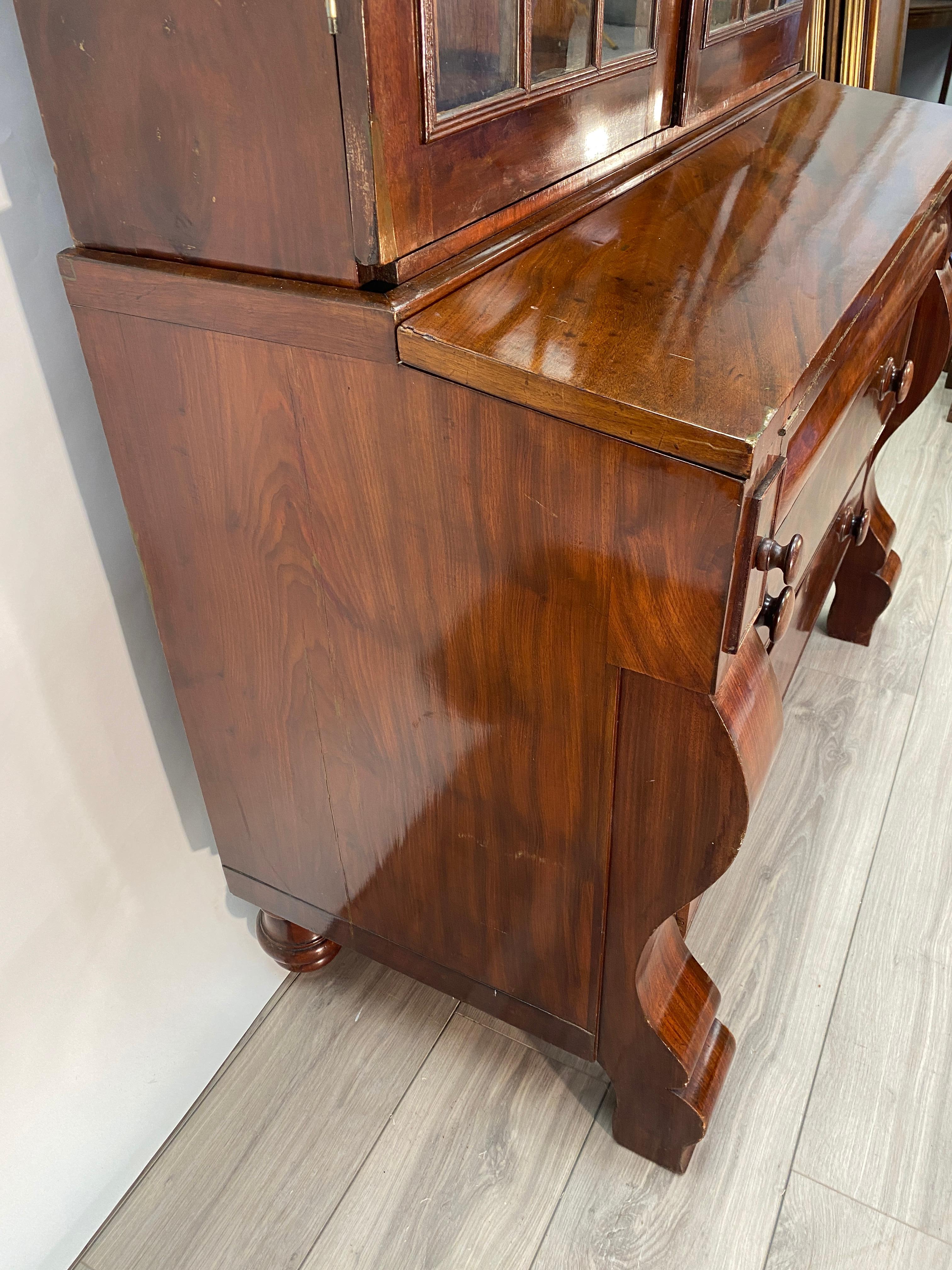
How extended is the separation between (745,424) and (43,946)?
755 millimetres

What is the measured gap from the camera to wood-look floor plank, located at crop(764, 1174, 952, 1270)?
93 cm

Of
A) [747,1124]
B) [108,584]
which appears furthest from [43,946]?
[747,1124]

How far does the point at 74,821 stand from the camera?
888 millimetres

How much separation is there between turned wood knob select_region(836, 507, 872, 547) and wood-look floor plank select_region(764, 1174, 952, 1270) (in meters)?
0.77

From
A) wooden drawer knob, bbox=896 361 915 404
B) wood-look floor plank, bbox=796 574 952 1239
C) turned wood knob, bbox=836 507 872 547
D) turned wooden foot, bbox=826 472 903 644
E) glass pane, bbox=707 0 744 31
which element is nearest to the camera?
glass pane, bbox=707 0 744 31

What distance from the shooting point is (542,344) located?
0.58 metres

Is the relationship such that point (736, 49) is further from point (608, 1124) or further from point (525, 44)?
point (608, 1124)

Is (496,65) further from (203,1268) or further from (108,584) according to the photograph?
(203,1268)

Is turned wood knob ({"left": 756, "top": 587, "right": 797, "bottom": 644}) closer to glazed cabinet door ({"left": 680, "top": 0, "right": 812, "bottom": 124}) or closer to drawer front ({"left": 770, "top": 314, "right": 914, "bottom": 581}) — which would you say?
drawer front ({"left": 770, "top": 314, "right": 914, "bottom": 581})

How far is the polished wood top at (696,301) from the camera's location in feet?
1.82

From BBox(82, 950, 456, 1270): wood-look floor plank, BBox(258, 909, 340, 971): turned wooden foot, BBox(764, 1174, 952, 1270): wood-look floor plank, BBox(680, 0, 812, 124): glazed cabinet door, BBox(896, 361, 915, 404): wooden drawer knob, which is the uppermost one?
BBox(680, 0, 812, 124): glazed cabinet door

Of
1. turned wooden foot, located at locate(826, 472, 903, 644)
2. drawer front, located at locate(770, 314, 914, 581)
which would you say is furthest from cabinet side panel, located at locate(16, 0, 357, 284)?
turned wooden foot, located at locate(826, 472, 903, 644)

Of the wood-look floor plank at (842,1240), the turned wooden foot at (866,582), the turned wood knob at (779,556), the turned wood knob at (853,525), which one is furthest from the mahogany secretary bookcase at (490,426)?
the turned wooden foot at (866,582)

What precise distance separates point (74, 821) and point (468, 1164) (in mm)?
544
